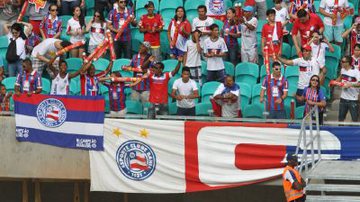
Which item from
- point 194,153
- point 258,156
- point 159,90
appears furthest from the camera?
point 159,90

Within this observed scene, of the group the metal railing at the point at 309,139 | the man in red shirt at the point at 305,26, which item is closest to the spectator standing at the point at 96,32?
the man in red shirt at the point at 305,26

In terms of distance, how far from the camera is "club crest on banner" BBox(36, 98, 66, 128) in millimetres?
19859

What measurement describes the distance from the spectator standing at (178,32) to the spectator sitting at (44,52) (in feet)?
6.38

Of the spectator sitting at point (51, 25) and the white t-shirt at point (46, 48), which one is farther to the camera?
the spectator sitting at point (51, 25)

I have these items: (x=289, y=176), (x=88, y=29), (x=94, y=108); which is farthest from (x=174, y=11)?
(x=289, y=176)

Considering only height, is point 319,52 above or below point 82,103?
above

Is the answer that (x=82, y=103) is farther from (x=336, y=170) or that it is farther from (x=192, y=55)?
(x=336, y=170)

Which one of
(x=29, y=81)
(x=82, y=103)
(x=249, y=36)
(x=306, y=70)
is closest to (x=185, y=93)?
(x=82, y=103)

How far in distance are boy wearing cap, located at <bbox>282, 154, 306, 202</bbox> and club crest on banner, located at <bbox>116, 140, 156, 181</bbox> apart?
2812mm

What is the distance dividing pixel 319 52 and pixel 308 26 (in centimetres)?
79

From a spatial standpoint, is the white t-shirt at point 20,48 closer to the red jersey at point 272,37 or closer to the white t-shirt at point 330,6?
the red jersey at point 272,37

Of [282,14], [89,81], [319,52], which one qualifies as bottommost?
[89,81]

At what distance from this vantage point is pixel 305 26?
69.4ft

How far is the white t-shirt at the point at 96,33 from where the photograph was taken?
22.2 m
